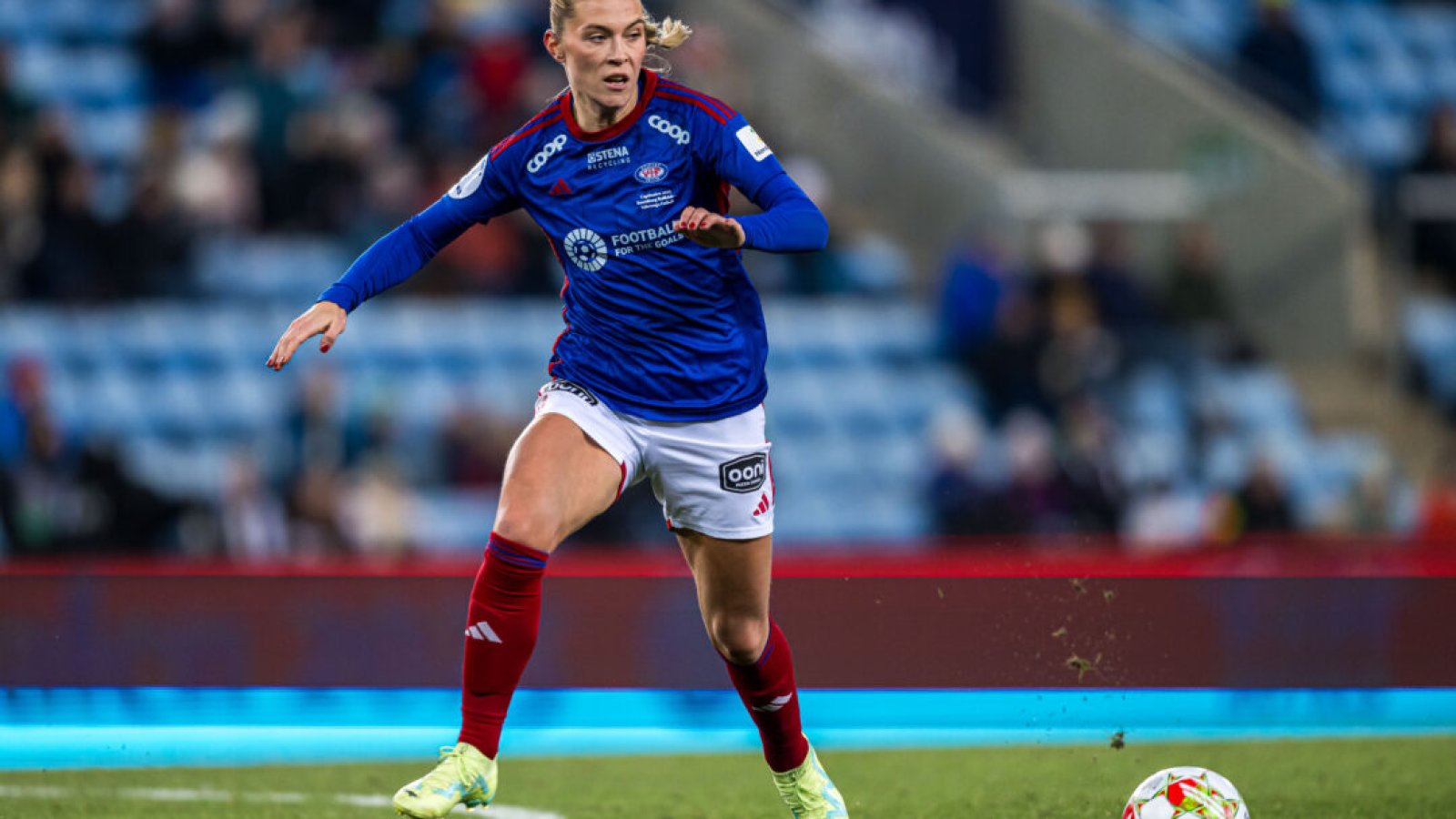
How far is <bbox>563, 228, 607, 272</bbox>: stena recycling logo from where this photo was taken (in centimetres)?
514

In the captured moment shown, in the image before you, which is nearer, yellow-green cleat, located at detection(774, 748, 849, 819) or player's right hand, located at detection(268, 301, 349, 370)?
player's right hand, located at detection(268, 301, 349, 370)

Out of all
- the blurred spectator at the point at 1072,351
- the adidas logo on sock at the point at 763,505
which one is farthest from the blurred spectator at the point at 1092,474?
the adidas logo on sock at the point at 763,505

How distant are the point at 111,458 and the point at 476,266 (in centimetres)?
267

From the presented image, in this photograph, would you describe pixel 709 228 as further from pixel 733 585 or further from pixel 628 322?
pixel 733 585

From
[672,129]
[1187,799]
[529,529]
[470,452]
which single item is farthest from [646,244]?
[470,452]

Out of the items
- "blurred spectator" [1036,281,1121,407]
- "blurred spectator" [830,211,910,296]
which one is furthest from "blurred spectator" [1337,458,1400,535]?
"blurred spectator" [830,211,910,296]

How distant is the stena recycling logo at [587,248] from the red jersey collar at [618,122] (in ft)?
0.77

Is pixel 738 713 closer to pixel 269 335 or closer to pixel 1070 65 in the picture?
pixel 269 335

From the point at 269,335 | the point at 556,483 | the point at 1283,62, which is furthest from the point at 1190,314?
the point at 556,483

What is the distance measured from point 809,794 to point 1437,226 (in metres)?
10.8

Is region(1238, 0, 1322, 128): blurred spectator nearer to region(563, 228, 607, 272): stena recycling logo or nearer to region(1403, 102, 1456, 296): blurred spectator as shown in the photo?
region(1403, 102, 1456, 296): blurred spectator

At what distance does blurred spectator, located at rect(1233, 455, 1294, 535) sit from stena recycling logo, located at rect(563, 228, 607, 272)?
24.8 ft

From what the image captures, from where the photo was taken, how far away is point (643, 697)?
801 centimetres

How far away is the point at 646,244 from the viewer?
16.8 feet
